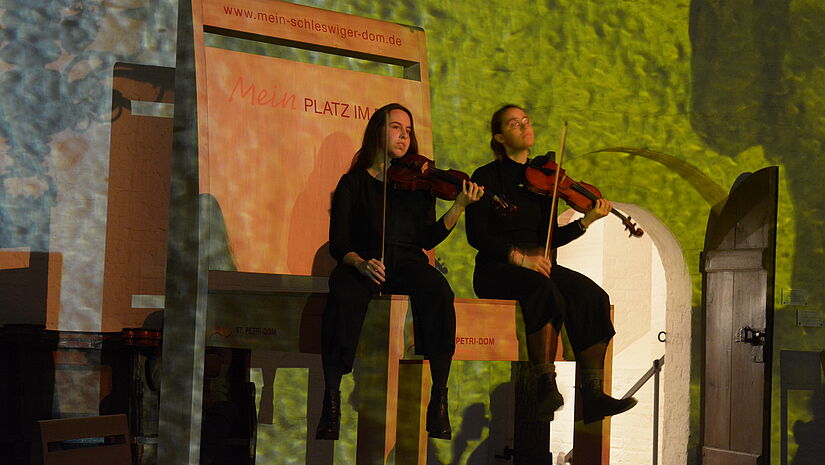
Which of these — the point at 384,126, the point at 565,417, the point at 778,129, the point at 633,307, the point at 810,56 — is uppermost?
the point at 810,56

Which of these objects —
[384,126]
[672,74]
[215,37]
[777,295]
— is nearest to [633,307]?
[777,295]

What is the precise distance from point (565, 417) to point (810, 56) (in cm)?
387

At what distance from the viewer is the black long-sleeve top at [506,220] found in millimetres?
3832

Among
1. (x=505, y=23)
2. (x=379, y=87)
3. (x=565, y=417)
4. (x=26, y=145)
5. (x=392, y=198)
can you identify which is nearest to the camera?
(x=392, y=198)

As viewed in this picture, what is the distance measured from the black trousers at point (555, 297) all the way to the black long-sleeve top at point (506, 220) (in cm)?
7

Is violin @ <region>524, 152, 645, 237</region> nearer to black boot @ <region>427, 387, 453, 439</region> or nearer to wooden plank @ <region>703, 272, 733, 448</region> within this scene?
black boot @ <region>427, 387, 453, 439</region>

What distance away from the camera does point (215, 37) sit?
4.94m

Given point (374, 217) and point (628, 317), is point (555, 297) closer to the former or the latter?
point (374, 217)

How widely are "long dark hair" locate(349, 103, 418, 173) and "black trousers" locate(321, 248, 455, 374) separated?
425 mm

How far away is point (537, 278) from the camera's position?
3648mm

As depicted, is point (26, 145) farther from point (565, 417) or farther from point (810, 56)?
point (565, 417)

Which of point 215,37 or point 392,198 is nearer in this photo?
point 392,198

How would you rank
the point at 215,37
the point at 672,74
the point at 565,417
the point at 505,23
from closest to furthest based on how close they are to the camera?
the point at 215,37
the point at 505,23
the point at 672,74
the point at 565,417

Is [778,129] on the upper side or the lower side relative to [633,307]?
upper
